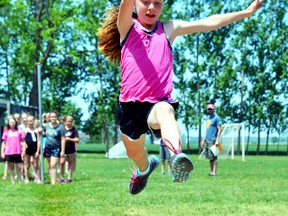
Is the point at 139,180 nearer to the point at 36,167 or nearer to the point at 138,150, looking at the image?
the point at 138,150

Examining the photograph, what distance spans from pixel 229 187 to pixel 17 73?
48109mm

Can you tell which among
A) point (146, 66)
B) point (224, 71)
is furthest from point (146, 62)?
point (224, 71)

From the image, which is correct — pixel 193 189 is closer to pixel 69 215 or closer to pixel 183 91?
pixel 69 215

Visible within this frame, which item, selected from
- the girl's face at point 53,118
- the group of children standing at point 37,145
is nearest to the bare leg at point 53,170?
the group of children standing at point 37,145

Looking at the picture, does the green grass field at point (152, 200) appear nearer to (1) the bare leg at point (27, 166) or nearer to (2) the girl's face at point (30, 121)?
(1) the bare leg at point (27, 166)

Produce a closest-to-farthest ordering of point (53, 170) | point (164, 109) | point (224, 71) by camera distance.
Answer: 1. point (164, 109)
2. point (53, 170)
3. point (224, 71)

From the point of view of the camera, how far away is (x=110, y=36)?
7.32m

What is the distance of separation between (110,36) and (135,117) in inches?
38.7

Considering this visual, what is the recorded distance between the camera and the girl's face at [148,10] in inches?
263

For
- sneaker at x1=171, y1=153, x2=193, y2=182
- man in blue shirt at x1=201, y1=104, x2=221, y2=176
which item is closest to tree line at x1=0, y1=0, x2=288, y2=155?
man in blue shirt at x1=201, y1=104, x2=221, y2=176

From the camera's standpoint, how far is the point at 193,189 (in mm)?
13172

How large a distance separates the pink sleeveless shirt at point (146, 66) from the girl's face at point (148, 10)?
0.10 metres

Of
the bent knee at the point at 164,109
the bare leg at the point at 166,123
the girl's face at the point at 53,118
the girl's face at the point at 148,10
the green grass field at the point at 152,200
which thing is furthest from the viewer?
the girl's face at the point at 53,118

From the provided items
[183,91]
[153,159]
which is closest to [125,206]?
Answer: [153,159]
